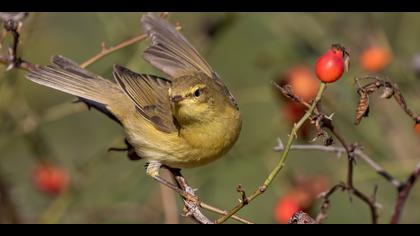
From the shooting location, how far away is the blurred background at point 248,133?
14.9ft

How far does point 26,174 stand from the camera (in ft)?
20.2

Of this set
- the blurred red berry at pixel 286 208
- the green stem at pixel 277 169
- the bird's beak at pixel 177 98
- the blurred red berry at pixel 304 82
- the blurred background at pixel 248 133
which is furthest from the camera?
the blurred red berry at pixel 304 82

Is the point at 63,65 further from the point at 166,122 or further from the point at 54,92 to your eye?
the point at 54,92

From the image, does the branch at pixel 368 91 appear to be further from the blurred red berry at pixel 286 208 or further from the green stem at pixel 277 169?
the blurred red berry at pixel 286 208

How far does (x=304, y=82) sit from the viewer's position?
15.9ft

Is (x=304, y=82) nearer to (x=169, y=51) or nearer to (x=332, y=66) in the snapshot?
(x=169, y=51)

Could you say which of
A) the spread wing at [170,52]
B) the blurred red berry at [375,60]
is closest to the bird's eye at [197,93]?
the spread wing at [170,52]

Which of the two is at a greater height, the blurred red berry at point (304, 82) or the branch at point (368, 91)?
the blurred red berry at point (304, 82)

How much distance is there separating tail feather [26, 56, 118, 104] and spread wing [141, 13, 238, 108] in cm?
40

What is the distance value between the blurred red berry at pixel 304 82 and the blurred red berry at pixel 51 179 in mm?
1490

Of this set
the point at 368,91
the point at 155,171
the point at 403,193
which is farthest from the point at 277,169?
the point at 155,171

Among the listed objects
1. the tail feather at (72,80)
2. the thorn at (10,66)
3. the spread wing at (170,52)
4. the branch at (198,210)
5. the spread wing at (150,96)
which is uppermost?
the spread wing at (170,52)

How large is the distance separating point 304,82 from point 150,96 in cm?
103
